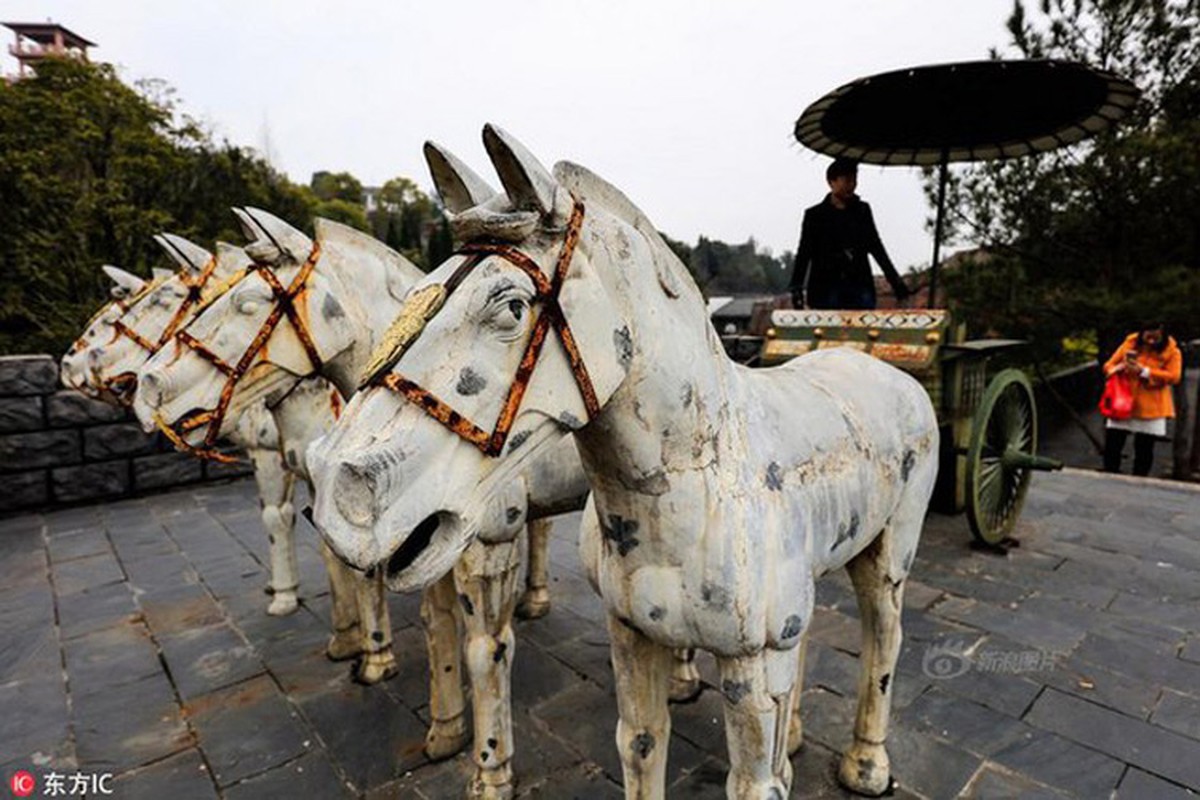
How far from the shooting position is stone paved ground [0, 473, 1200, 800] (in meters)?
2.41

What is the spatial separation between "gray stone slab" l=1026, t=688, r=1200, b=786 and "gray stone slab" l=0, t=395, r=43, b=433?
327 inches

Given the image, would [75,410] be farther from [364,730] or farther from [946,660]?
[946,660]

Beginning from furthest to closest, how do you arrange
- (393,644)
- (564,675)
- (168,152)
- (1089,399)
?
(1089,399)
(168,152)
(393,644)
(564,675)

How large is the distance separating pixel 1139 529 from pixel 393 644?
5763 millimetres

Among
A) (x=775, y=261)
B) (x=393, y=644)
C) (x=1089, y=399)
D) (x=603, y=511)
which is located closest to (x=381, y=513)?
(x=603, y=511)

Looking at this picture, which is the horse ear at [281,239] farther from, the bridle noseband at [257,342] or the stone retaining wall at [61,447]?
the stone retaining wall at [61,447]

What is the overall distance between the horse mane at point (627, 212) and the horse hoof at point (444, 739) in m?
2.18

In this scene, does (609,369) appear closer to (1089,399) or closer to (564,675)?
(564,675)

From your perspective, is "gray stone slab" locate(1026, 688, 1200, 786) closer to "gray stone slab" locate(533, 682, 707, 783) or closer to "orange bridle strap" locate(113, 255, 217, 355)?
"gray stone slab" locate(533, 682, 707, 783)

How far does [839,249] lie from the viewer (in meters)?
4.17

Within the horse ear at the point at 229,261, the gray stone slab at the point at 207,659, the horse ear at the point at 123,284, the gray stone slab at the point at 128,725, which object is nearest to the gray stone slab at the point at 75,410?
the horse ear at the point at 123,284

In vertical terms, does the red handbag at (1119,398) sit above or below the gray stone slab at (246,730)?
above

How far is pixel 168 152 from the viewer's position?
12.4 meters

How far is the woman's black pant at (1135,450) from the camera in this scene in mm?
7027
